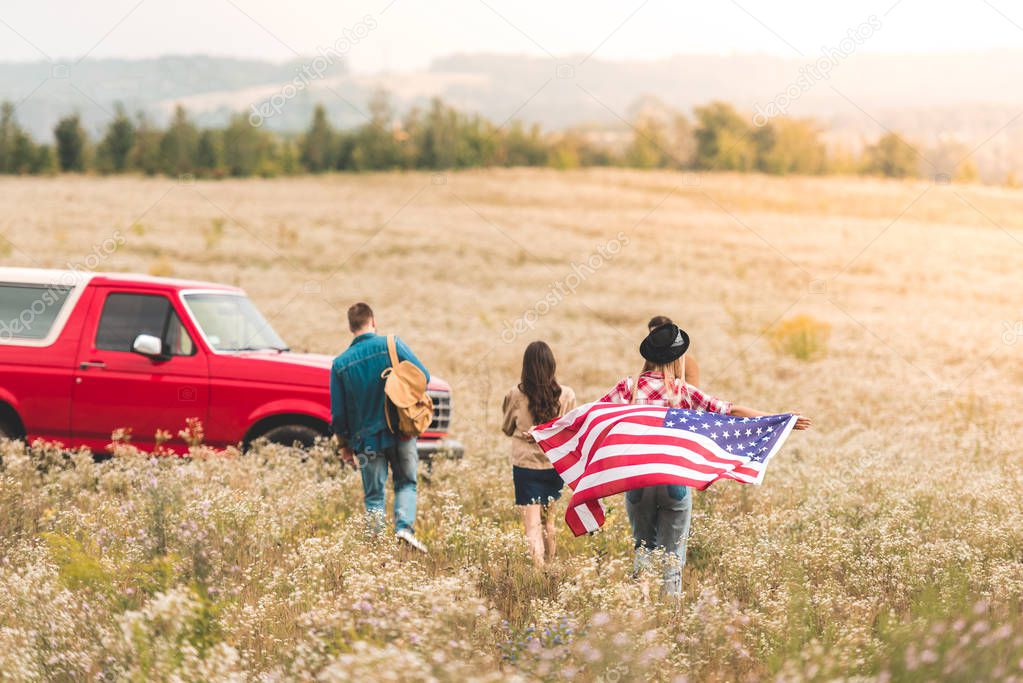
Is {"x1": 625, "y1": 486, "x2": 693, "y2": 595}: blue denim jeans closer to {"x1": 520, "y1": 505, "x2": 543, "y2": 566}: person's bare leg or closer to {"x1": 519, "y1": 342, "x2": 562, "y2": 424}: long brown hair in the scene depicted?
{"x1": 520, "y1": 505, "x2": 543, "y2": 566}: person's bare leg

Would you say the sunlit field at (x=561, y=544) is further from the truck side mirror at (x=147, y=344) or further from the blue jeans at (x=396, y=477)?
the truck side mirror at (x=147, y=344)

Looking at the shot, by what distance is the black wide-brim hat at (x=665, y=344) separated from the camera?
652 cm

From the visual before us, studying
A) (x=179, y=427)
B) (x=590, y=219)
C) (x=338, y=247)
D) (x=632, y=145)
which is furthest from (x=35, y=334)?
(x=632, y=145)

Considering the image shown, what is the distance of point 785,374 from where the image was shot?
2094 cm

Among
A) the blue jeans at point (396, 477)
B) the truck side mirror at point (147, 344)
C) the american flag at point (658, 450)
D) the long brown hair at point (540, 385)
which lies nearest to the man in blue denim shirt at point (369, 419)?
the blue jeans at point (396, 477)

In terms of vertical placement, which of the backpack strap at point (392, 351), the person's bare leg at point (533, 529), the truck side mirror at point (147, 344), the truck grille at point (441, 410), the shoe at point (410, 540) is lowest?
the shoe at point (410, 540)

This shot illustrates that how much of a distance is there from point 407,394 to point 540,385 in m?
1.17

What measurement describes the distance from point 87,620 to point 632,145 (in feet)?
326

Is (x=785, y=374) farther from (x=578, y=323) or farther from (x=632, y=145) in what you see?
(x=632, y=145)

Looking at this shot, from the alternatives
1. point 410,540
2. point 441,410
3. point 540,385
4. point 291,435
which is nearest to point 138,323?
point 291,435

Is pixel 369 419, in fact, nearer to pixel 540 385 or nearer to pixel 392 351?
pixel 392 351

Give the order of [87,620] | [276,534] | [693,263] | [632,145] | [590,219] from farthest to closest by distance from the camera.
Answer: [632,145] → [590,219] → [693,263] → [276,534] → [87,620]

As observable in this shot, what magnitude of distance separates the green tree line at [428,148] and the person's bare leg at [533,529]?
6468 centimetres

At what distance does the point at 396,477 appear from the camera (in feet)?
26.9
